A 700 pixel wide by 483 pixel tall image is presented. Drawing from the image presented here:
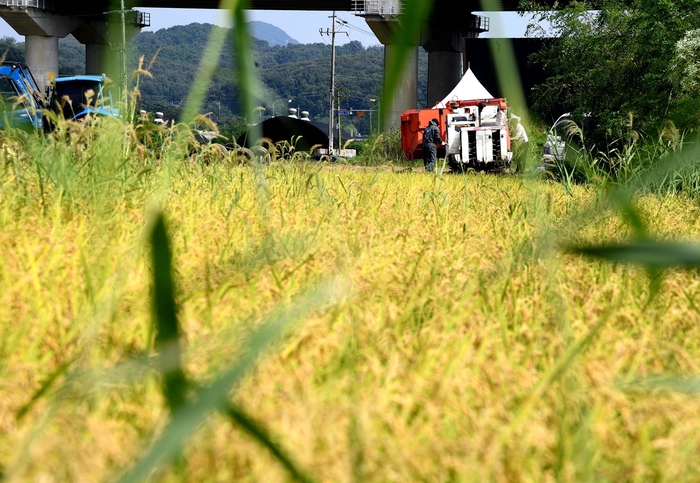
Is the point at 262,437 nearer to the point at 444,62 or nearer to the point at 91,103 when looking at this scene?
the point at 91,103

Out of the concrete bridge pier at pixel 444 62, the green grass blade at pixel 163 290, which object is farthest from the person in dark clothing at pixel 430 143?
the concrete bridge pier at pixel 444 62

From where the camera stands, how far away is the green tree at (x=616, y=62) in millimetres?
14461

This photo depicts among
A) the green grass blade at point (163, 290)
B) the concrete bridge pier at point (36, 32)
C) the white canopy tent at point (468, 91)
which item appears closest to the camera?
the green grass blade at point (163, 290)

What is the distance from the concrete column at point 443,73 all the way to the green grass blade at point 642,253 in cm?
5308

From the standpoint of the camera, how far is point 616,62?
1648 cm

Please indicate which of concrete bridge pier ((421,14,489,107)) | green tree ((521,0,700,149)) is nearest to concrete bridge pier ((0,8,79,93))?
concrete bridge pier ((421,14,489,107))

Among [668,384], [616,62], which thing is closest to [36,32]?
[616,62]

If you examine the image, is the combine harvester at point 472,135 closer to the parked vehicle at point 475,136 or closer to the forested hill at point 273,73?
the parked vehicle at point 475,136

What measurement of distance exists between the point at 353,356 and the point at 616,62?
1557cm

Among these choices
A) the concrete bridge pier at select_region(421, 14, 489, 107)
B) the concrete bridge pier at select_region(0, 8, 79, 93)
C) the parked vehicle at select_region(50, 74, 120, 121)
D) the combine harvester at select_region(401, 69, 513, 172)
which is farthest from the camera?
the concrete bridge pier at select_region(421, 14, 489, 107)

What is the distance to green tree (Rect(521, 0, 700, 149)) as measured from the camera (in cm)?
1446

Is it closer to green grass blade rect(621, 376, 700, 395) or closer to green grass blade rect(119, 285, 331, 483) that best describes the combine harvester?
green grass blade rect(621, 376, 700, 395)

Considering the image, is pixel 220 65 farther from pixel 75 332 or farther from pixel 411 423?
pixel 75 332

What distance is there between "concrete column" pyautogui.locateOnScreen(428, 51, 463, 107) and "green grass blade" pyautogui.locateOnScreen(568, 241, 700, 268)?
53.1m
